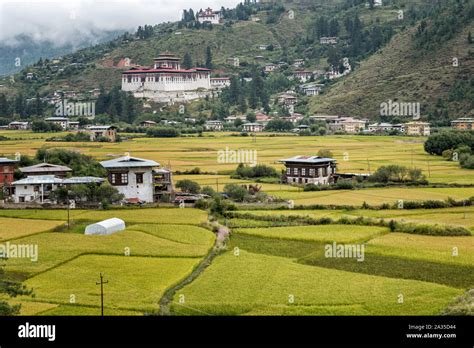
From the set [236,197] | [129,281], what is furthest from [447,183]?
[129,281]

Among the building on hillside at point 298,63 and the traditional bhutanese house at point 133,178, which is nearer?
the traditional bhutanese house at point 133,178

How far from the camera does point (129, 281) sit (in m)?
12.7

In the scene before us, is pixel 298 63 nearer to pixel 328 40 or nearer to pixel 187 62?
pixel 328 40

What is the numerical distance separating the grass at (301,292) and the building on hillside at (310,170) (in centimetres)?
1575

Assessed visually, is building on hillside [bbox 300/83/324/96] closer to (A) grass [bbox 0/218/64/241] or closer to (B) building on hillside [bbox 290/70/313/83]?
(B) building on hillside [bbox 290/70/313/83]

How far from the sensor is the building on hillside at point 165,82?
76.1 m

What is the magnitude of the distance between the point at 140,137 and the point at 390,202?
29.3 meters
